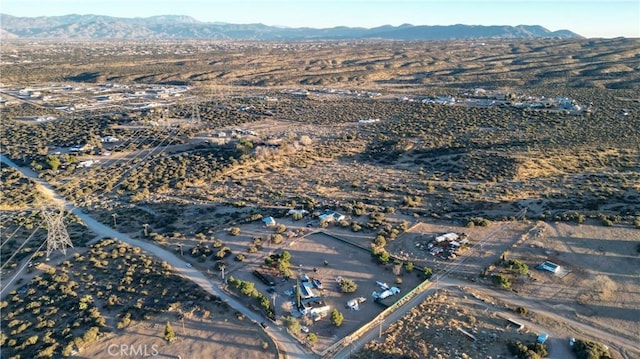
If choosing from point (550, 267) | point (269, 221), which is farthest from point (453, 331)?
point (269, 221)

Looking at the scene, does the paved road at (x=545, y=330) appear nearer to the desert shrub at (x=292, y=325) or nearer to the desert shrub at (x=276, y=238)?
the desert shrub at (x=292, y=325)

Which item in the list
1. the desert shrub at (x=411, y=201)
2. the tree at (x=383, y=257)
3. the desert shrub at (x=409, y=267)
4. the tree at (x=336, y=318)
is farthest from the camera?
the desert shrub at (x=411, y=201)

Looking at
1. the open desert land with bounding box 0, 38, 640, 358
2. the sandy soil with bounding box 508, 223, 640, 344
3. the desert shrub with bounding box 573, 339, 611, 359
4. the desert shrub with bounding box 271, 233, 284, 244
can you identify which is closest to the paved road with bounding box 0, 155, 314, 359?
the open desert land with bounding box 0, 38, 640, 358

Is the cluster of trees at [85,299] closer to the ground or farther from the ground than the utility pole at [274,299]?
closer to the ground

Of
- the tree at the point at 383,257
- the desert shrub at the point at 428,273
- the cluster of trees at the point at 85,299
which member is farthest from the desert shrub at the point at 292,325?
the desert shrub at the point at 428,273

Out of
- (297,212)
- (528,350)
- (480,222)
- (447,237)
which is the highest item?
(480,222)

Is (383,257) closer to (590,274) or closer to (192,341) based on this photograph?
(590,274)

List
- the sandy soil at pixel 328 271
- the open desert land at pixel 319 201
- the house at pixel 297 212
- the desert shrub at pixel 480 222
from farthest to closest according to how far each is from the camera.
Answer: the house at pixel 297 212 < the desert shrub at pixel 480 222 < the open desert land at pixel 319 201 < the sandy soil at pixel 328 271
